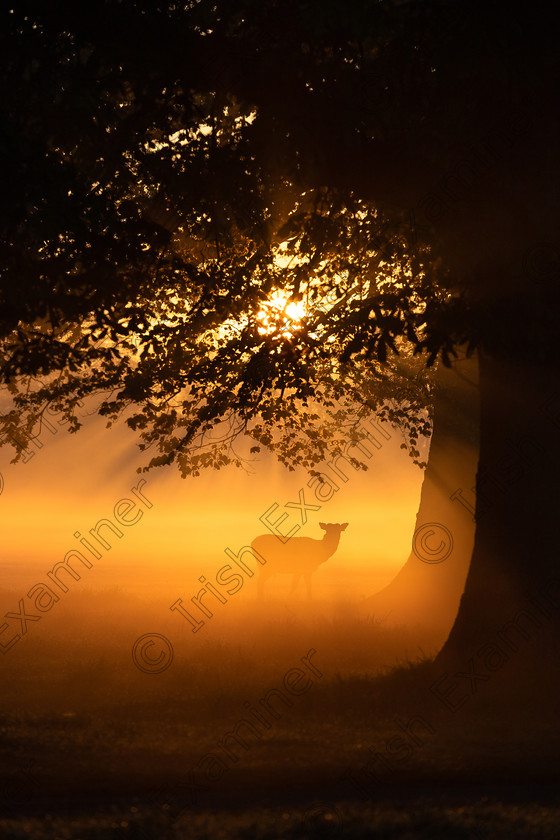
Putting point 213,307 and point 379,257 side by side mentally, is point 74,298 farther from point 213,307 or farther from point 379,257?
point 379,257

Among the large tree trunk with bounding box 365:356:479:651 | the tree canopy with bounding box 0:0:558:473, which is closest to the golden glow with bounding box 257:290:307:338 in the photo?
the tree canopy with bounding box 0:0:558:473

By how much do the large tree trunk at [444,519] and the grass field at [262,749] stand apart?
531 cm

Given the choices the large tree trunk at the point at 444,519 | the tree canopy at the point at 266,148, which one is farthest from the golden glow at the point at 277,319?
the large tree trunk at the point at 444,519

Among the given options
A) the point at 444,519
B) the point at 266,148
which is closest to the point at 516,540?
the point at 266,148

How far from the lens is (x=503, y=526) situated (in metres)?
14.2

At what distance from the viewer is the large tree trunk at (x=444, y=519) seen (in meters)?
22.9

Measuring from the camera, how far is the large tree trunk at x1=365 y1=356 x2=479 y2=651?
22938mm

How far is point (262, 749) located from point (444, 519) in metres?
14.0

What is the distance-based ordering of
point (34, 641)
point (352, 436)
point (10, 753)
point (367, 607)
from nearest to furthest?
1. point (10, 753)
2. point (34, 641)
3. point (367, 607)
4. point (352, 436)

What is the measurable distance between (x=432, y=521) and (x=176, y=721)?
1330 centimetres

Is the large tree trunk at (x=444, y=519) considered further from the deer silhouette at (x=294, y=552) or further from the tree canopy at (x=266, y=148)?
the tree canopy at (x=266, y=148)

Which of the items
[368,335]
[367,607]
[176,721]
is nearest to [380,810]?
[176,721]

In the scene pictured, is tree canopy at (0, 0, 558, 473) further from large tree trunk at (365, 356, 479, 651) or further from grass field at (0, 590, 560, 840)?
large tree trunk at (365, 356, 479, 651)

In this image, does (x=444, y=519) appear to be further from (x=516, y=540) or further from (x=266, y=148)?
(x=266, y=148)
